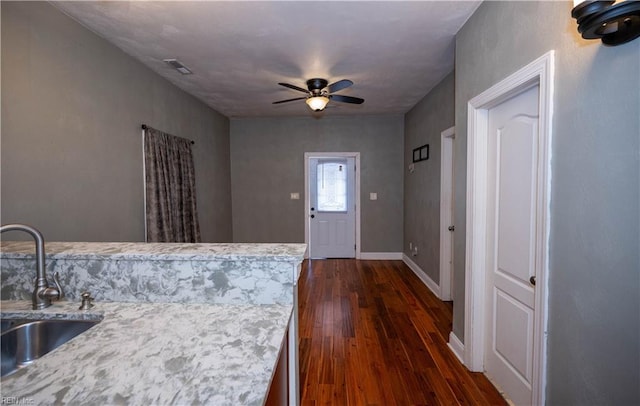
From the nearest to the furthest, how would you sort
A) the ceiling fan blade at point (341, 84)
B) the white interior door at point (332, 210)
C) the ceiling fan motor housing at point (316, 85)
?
1. the ceiling fan blade at point (341, 84)
2. the ceiling fan motor housing at point (316, 85)
3. the white interior door at point (332, 210)

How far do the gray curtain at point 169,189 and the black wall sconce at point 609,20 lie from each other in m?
3.27

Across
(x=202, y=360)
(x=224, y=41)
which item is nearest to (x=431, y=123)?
(x=224, y=41)

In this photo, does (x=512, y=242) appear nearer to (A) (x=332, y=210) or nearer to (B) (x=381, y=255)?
(B) (x=381, y=255)

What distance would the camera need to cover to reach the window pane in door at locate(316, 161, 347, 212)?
5477mm

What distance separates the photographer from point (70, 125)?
2088 millimetres

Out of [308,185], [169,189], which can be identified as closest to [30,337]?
[169,189]

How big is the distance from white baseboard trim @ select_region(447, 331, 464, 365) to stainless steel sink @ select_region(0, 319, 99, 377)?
2.40m

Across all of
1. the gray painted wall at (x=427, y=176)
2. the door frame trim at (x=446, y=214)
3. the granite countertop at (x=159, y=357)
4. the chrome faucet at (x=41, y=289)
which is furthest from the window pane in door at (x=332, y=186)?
the chrome faucet at (x=41, y=289)

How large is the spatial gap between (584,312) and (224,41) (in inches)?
114

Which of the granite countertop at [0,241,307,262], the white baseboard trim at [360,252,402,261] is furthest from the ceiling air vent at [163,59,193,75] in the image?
the white baseboard trim at [360,252,402,261]

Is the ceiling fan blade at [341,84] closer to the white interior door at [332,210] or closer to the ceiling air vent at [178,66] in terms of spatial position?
the ceiling air vent at [178,66]

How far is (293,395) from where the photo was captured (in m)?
1.39

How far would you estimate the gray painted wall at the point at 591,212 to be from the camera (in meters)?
0.99

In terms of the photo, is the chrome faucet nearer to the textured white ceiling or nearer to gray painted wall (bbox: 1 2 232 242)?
gray painted wall (bbox: 1 2 232 242)
